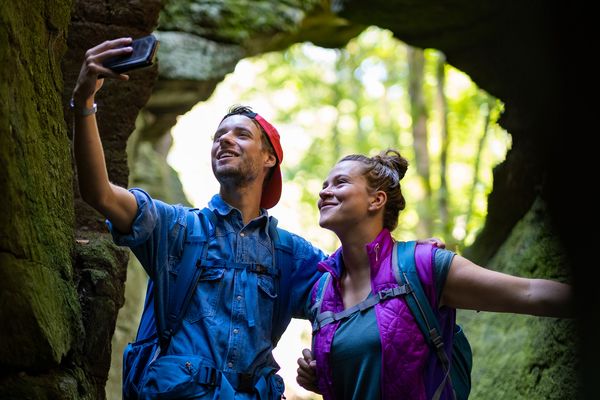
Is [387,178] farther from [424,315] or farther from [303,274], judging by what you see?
[424,315]

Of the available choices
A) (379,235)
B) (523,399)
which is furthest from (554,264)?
(379,235)

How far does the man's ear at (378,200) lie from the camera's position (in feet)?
16.1

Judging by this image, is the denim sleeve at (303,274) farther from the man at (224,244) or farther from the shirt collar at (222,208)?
the shirt collar at (222,208)

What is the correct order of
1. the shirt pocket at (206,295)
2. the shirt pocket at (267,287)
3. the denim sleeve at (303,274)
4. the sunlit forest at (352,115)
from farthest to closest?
the sunlit forest at (352,115) < the denim sleeve at (303,274) < the shirt pocket at (267,287) < the shirt pocket at (206,295)

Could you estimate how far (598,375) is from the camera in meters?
2.21

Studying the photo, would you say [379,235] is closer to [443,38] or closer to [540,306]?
[540,306]

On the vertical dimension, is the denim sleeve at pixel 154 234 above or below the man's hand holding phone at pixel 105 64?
below

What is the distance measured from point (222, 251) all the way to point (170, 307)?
0.47 m

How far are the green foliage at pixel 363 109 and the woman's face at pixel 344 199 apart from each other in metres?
14.4

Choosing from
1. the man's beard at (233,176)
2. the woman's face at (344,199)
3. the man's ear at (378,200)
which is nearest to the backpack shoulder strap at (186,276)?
the man's beard at (233,176)

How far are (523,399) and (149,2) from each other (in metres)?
4.33

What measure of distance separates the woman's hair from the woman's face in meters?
0.06

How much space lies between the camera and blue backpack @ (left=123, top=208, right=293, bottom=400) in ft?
14.4

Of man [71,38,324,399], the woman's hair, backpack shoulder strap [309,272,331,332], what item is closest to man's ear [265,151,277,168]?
man [71,38,324,399]
